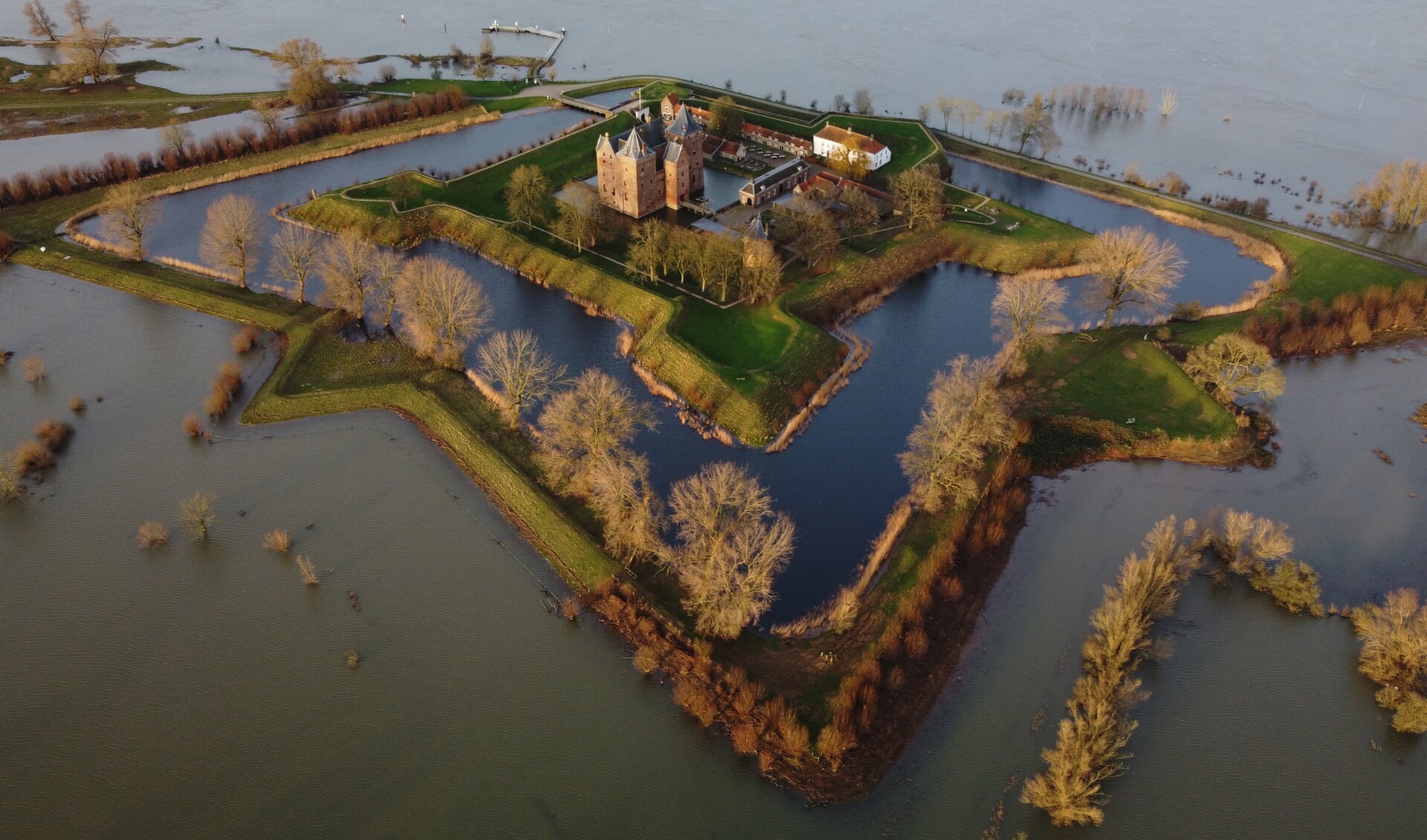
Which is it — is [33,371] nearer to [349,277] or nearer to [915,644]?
[349,277]

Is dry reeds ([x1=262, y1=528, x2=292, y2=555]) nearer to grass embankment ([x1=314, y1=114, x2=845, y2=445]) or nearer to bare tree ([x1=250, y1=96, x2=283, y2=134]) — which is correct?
grass embankment ([x1=314, y1=114, x2=845, y2=445])

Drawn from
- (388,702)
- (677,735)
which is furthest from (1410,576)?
(388,702)

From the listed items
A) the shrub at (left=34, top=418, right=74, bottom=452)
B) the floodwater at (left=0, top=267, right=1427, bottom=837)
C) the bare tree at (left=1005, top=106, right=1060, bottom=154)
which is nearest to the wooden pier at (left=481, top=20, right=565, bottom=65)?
the bare tree at (left=1005, top=106, right=1060, bottom=154)

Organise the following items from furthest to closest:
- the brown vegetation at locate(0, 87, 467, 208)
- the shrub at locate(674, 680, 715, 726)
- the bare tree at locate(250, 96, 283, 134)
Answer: the bare tree at locate(250, 96, 283, 134)
the brown vegetation at locate(0, 87, 467, 208)
the shrub at locate(674, 680, 715, 726)

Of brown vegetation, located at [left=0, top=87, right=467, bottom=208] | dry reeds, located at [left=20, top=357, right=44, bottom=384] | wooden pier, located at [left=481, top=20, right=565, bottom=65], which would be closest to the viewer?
dry reeds, located at [left=20, top=357, right=44, bottom=384]

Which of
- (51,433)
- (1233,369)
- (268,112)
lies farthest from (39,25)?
(1233,369)

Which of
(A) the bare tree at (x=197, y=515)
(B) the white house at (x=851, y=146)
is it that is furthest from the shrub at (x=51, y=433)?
(B) the white house at (x=851, y=146)
